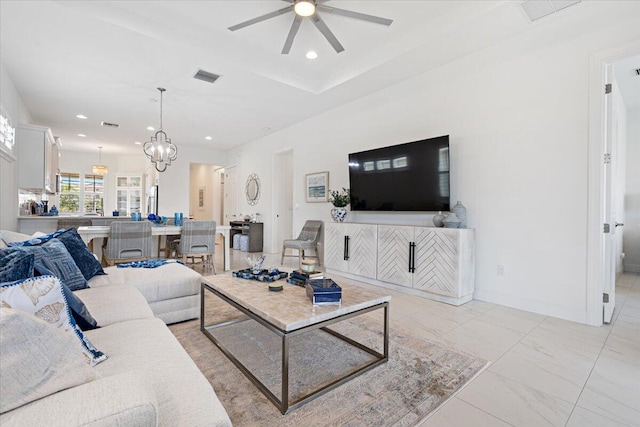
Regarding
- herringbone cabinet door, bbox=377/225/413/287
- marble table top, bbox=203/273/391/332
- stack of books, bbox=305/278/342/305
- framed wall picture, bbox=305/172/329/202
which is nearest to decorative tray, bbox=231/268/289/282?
marble table top, bbox=203/273/391/332

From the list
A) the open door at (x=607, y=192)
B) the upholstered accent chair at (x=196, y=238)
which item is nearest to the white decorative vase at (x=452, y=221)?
the open door at (x=607, y=192)

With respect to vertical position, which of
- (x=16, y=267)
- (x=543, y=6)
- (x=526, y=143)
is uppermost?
(x=543, y=6)

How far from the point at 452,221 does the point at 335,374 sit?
223 centimetres

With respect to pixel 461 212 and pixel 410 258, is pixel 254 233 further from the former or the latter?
pixel 461 212

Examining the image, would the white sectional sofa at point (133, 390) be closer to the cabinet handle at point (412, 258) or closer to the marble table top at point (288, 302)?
the marble table top at point (288, 302)

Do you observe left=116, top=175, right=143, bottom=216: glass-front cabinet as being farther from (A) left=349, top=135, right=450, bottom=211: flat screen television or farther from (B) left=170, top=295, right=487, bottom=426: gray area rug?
(B) left=170, top=295, right=487, bottom=426: gray area rug

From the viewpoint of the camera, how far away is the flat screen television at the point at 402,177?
3605 mm

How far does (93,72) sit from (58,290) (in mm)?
4092

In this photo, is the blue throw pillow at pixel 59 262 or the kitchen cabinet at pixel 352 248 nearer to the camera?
the blue throw pillow at pixel 59 262

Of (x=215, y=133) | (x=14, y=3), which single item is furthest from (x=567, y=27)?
(x=215, y=133)

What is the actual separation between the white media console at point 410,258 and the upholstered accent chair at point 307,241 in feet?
2.54

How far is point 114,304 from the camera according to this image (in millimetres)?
1892

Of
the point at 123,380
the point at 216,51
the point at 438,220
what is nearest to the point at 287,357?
the point at 123,380

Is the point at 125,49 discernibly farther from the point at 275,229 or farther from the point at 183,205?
the point at 183,205
